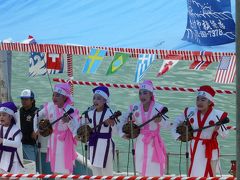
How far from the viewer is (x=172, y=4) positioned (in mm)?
9148

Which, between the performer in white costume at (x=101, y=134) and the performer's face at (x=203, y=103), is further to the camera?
the performer in white costume at (x=101, y=134)

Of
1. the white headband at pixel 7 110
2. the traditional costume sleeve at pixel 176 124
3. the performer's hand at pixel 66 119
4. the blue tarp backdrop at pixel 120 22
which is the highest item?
the blue tarp backdrop at pixel 120 22

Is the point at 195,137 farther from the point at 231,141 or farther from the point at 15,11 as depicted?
the point at 231,141

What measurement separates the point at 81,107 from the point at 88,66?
11.1 meters

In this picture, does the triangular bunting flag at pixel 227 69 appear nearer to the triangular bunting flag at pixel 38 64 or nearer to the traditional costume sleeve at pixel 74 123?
the traditional costume sleeve at pixel 74 123

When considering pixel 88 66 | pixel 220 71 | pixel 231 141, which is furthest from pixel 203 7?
pixel 231 141

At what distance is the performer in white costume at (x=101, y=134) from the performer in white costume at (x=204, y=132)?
0.81 m

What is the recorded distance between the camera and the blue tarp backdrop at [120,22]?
8.45 meters

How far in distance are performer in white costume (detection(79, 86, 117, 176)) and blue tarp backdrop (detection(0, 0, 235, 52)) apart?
80 centimetres

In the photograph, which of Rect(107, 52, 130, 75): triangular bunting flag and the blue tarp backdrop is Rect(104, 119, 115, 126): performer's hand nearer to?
Rect(107, 52, 130, 75): triangular bunting flag

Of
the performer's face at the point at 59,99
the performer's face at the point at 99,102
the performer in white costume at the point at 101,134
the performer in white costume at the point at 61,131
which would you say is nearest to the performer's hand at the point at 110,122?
the performer in white costume at the point at 101,134

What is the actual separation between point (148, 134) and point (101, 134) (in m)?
0.56

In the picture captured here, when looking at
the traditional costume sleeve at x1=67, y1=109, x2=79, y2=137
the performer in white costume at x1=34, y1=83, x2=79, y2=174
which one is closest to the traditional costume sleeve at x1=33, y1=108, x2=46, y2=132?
the performer in white costume at x1=34, y1=83, x2=79, y2=174

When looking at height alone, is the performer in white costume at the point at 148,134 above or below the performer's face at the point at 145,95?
below
